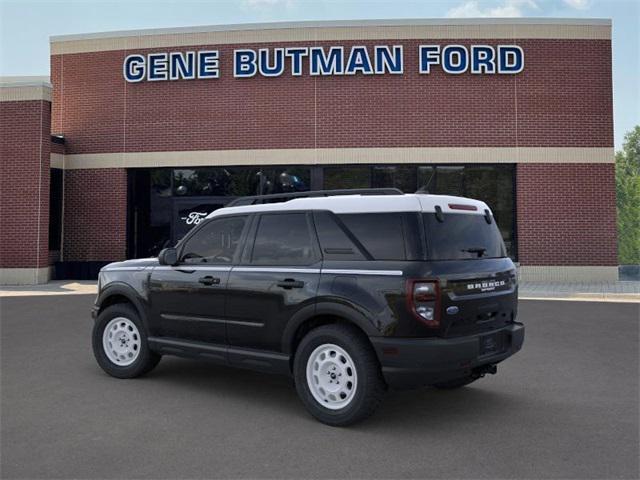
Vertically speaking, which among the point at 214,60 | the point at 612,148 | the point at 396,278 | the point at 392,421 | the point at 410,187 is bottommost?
the point at 392,421

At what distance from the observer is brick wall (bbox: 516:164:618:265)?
17.4 metres

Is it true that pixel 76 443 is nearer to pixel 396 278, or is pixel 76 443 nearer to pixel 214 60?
pixel 396 278

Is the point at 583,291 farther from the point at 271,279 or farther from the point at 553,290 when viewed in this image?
the point at 271,279

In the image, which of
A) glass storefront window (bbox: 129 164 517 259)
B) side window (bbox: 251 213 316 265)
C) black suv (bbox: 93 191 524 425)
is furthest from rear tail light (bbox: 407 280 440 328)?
glass storefront window (bbox: 129 164 517 259)

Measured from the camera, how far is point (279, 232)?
215 inches

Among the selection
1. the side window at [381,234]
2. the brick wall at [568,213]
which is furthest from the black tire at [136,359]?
the brick wall at [568,213]

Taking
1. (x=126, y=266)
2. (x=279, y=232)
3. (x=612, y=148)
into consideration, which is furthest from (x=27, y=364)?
(x=612, y=148)

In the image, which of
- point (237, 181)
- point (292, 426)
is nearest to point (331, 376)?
point (292, 426)

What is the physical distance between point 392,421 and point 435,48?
15.1 m

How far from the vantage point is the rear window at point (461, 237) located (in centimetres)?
470

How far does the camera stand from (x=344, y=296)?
187 inches

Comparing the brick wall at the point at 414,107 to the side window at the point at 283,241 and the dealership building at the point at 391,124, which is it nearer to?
the dealership building at the point at 391,124

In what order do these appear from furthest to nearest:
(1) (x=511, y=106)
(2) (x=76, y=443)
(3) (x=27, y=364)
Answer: (1) (x=511, y=106) < (3) (x=27, y=364) < (2) (x=76, y=443)

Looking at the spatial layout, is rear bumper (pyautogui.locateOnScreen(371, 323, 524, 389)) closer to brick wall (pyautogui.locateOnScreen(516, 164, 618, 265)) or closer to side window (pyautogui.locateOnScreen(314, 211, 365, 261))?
side window (pyautogui.locateOnScreen(314, 211, 365, 261))
